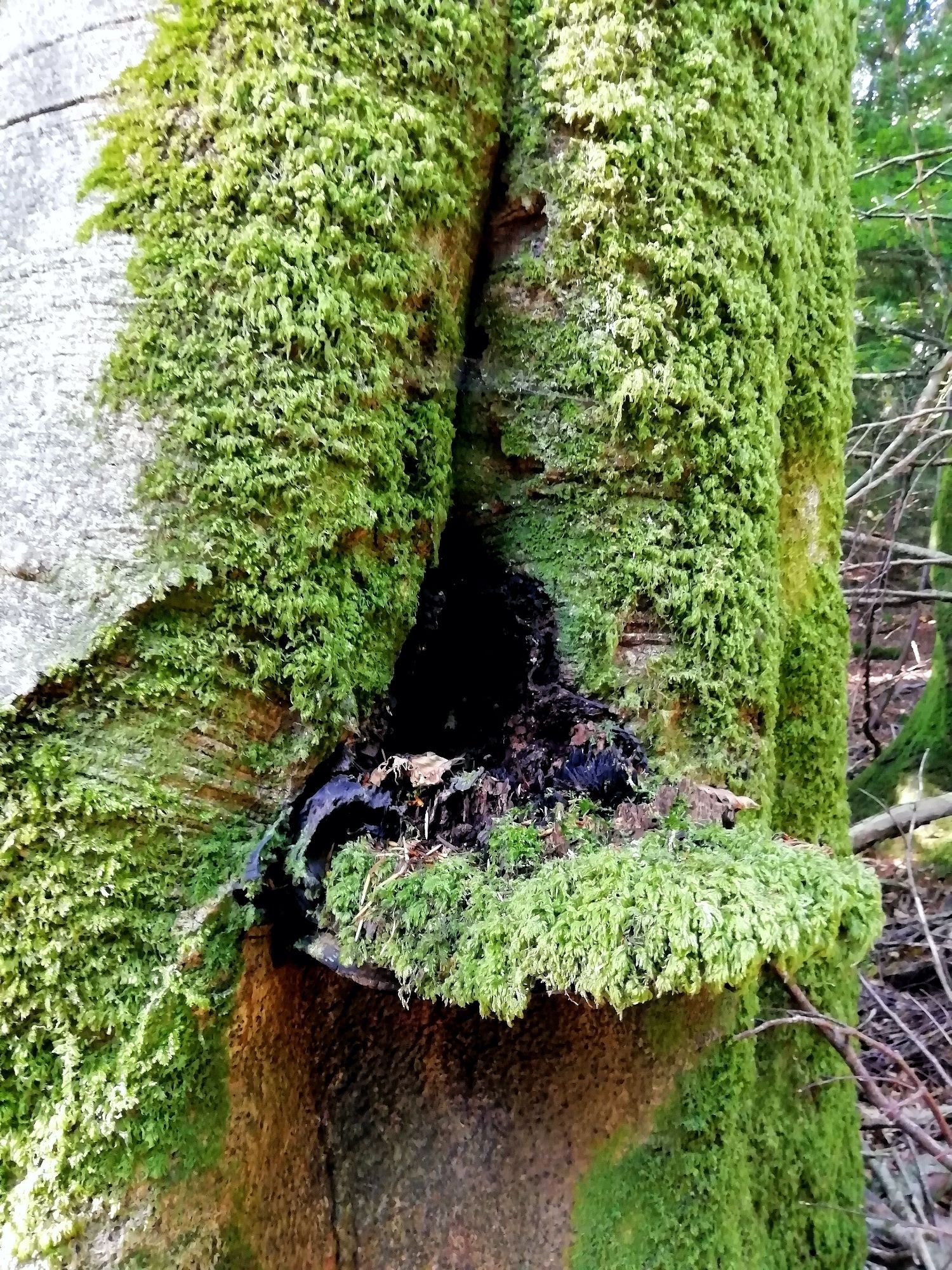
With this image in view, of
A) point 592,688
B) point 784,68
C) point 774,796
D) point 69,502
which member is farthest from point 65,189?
point 774,796

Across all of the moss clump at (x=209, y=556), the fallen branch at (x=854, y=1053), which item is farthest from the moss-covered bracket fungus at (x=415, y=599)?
the fallen branch at (x=854, y=1053)

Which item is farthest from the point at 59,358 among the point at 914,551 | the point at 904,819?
the point at 914,551

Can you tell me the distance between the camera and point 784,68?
1.37 meters

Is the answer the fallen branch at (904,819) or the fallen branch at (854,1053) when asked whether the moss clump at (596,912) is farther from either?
the fallen branch at (904,819)

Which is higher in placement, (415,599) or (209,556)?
(209,556)

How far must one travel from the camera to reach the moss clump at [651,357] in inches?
45.9

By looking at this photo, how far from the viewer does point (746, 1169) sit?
1361 millimetres

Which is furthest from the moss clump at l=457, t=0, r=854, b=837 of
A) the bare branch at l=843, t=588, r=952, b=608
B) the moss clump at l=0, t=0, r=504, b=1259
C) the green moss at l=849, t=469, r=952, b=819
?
the green moss at l=849, t=469, r=952, b=819

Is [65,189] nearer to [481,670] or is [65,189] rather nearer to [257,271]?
[257,271]

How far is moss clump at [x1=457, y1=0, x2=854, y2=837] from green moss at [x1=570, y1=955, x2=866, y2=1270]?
517 mm

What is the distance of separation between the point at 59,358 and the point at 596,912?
35.9 inches

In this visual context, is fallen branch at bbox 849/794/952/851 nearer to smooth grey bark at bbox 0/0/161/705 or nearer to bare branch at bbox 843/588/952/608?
bare branch at bbox 843/588/952/608

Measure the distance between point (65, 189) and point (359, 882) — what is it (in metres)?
0.95

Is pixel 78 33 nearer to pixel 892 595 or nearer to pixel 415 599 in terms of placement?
pixel 415 599
